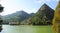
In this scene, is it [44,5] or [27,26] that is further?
[27,26]

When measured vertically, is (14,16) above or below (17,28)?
above

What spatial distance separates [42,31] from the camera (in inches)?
290

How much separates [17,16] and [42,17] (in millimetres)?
1124

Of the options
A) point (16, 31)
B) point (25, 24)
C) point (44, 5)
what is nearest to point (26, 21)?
point (25, 24)

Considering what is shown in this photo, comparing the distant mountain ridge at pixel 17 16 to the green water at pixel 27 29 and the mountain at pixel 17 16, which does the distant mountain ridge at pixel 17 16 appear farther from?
the green water at pixel 27 29

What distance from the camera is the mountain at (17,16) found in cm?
715

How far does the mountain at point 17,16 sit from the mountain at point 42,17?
0.21m

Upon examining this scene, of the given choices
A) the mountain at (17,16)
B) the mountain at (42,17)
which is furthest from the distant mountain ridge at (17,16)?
the mountain at (42,17)

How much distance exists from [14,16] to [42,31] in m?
1.36

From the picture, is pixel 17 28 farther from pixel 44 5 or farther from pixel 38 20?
pixel 44 5

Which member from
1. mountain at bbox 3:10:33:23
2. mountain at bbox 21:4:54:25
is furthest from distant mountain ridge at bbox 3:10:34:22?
mountain at bbox 21:4:54:25

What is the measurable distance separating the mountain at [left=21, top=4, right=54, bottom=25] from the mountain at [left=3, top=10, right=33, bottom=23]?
21cm

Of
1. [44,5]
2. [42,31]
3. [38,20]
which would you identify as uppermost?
[44,5]

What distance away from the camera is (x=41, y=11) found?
23.9 feet
